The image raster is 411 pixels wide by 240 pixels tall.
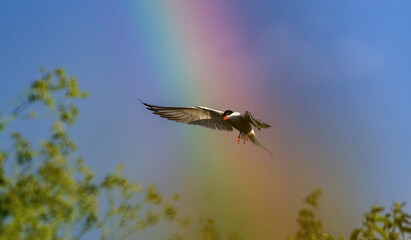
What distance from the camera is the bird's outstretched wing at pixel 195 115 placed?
7.74 m

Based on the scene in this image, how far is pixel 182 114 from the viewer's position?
8.05 metres

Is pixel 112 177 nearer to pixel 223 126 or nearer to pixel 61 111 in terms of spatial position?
pixel 61 111

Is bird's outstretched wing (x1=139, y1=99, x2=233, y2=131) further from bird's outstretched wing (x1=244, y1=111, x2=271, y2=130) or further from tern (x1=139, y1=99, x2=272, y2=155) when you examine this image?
bird's outstretched wing (x1=244, y1=111, x2=271, y2=130)

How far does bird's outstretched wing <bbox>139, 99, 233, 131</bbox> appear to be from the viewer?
25.4ft

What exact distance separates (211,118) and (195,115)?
17.6 inches

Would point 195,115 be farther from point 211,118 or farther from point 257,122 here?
point 257,122

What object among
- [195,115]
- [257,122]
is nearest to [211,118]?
[195,115]

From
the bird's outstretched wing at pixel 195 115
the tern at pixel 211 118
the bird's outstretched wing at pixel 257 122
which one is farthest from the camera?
the bird's outstretched wing at pixel 195 115

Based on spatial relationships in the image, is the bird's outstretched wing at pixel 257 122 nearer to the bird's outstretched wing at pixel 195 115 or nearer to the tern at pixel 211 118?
the tern at pixel 211 118

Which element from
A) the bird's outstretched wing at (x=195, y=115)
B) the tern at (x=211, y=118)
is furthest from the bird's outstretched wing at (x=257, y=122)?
the bird's outstretched wing at (x=195, y=115)

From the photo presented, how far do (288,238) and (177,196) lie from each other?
293 centimetres

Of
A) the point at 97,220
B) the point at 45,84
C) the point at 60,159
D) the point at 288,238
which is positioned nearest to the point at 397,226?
the point at 288,238

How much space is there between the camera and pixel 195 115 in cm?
822

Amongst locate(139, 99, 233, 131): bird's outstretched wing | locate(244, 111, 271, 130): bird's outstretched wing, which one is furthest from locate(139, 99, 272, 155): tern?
locate(244, 111, 271, 130): bird's outstretched wing
